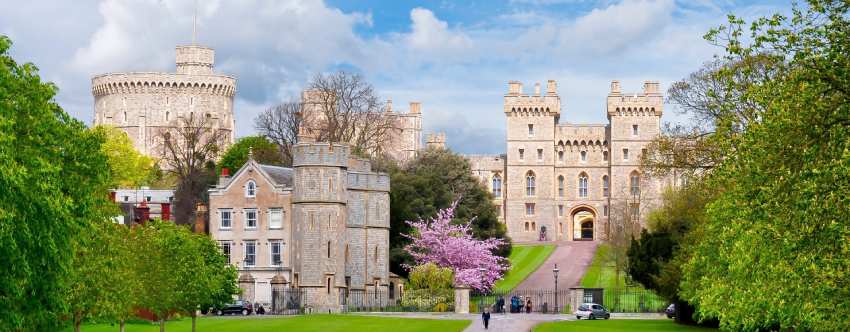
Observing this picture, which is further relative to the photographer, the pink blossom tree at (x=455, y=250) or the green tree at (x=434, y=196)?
the green tree at (x=434, y=196)

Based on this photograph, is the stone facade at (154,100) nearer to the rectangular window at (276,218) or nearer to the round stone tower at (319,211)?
the rectangular window at (276,218)

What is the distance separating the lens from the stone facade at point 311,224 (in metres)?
63.3

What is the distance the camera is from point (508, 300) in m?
70.8

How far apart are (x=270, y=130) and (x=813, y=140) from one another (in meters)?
66.4

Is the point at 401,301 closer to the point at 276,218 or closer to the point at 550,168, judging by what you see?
the point at 276,218

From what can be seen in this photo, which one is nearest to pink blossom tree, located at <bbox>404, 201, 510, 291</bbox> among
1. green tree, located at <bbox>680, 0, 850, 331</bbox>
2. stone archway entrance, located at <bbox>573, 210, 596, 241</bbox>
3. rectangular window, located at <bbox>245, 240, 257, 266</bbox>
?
rectangular window, located at <bbox>245, 240, 257, 266</bbox>

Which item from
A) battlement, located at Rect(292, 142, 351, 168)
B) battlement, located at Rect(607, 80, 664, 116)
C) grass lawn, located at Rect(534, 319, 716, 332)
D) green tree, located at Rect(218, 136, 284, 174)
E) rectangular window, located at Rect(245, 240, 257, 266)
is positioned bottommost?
grass lawn, located at Rect(534, 319, 716, 332)

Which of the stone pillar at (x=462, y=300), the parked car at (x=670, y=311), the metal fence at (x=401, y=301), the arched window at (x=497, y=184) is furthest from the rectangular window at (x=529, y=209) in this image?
the parked car at (x=670, y=311)

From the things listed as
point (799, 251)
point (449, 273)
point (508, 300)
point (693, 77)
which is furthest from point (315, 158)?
point (799, 251)

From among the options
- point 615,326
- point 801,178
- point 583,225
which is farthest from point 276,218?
point 583,225

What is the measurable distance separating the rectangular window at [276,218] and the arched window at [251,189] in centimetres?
126

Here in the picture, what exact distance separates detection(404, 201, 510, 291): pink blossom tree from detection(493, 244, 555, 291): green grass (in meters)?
1.70

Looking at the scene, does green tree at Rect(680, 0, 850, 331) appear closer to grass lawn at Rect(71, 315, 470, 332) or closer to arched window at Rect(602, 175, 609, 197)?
grass lawn at Rect(71, 315, 470, 332)

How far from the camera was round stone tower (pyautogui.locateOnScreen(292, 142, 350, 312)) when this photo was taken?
2486 inches
